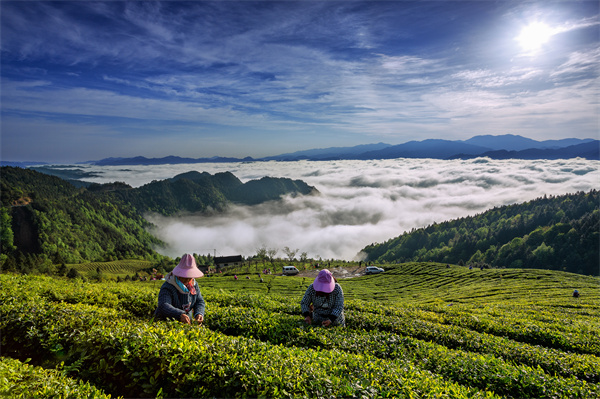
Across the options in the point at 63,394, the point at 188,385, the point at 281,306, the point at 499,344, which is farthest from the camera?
the point at 281,306

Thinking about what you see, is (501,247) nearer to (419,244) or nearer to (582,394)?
(419,244)

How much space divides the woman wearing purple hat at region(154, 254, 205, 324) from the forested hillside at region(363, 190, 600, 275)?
383ft

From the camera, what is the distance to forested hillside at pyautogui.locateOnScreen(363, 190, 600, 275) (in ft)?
421

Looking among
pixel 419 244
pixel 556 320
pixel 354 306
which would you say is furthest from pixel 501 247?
pixel 354 306

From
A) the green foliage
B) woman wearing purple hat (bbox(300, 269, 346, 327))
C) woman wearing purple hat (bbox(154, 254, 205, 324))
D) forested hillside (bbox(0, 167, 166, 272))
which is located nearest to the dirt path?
woman wearing purple hat (bbox(300, 269, 346, 327))

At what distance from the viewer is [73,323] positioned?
7.12 m

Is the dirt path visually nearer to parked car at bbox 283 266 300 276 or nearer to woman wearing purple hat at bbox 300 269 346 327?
parked car at bbox 283 266 300 276

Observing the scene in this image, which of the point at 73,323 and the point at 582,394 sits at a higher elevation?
the point at 73,323

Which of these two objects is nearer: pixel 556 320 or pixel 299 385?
pixel 299 385

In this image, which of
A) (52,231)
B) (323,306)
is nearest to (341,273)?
(323,306)

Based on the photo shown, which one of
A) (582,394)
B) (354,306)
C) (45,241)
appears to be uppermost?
(582,394)

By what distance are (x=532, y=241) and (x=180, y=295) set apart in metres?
184

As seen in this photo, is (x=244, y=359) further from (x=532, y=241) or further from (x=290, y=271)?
(x=532, y=241)

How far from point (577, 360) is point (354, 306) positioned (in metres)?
8.08
